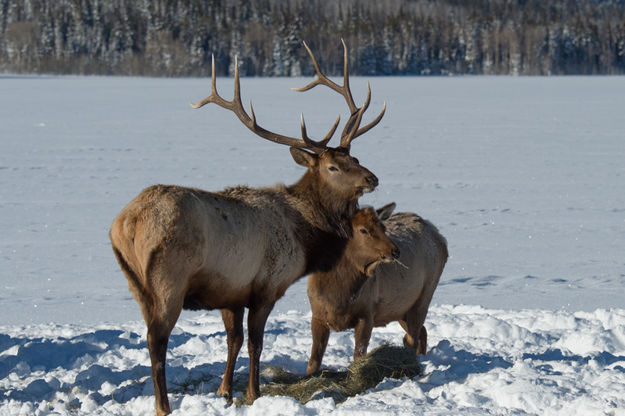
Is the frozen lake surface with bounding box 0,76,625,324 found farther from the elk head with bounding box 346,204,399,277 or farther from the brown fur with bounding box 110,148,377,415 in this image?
the brown fur with bounding box 110,148,377,415

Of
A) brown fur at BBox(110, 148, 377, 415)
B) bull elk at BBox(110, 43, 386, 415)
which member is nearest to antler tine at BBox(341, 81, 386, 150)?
bull elk at BBox(110, 43, 386, 415)

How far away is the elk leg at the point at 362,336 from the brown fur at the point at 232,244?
1.85 ft

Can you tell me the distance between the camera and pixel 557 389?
17.7ft

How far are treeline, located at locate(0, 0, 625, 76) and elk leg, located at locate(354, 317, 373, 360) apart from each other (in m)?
93.3

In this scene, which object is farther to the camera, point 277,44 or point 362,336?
point 277,44

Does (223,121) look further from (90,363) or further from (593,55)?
(593,55)

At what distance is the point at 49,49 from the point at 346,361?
120017 millimetres

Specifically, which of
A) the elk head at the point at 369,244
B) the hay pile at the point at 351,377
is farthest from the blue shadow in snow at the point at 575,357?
the elk head at the point at 369,244

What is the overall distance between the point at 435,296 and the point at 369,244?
333cm

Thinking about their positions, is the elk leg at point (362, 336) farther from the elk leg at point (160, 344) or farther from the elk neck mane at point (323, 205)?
the elk leg at point (160, 344)

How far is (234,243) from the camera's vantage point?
5426 mm

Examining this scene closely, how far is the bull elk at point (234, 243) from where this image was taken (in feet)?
16.6

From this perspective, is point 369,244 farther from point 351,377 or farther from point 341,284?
point 351,377

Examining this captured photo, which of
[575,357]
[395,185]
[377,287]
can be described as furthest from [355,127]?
[395,185]
